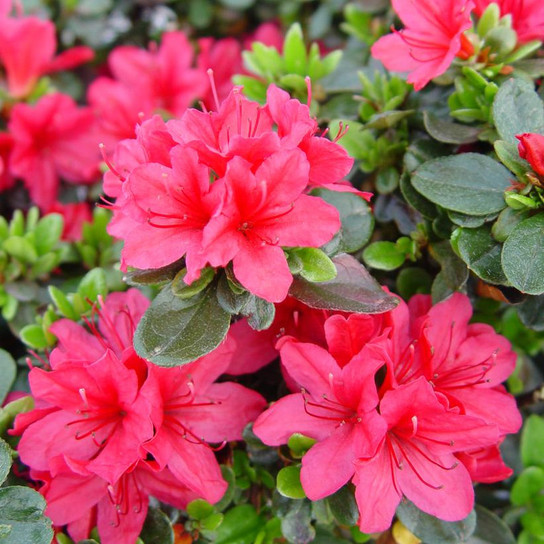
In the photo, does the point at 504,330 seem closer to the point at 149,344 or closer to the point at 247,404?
the point at 247,404

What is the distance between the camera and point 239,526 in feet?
3.75

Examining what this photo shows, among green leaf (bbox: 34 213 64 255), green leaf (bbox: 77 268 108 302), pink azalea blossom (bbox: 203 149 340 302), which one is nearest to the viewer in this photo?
pink azalea blossom (bbox: 203 149 340 302)

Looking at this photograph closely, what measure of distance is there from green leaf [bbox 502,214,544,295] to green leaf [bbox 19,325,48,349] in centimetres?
76

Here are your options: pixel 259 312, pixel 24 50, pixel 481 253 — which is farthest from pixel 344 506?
pixel 24 50

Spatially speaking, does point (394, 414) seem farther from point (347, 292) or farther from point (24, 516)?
point (24, 516)

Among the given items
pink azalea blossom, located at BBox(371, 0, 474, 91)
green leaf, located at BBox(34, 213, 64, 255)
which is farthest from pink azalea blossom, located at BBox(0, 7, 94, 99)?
pink azalea blossom, located at BBox(371, 0, 474, 91)

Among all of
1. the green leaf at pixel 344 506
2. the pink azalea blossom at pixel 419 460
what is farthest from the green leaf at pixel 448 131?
the green leaf at pixel 344 506

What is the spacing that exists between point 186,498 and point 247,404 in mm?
171

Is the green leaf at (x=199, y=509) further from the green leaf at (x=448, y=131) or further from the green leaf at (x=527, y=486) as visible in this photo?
A: the green leaf at (x=448, y=131)

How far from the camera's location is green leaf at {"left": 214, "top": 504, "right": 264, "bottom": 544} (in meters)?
1.13

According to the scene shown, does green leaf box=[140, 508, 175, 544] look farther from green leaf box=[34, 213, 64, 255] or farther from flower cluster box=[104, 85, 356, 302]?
green leaf box=[34, 213, 64, 255]

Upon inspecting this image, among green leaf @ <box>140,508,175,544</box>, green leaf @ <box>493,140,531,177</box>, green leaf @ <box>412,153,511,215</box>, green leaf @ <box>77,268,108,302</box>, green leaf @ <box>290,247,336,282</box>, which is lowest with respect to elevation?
green leaf @ <box>140,508,175,544</box>

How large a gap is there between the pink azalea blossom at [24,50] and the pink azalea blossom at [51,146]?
0.30 feet

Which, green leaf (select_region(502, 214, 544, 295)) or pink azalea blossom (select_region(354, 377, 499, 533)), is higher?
green leaf (select_region(502, 214, 544, 295))
